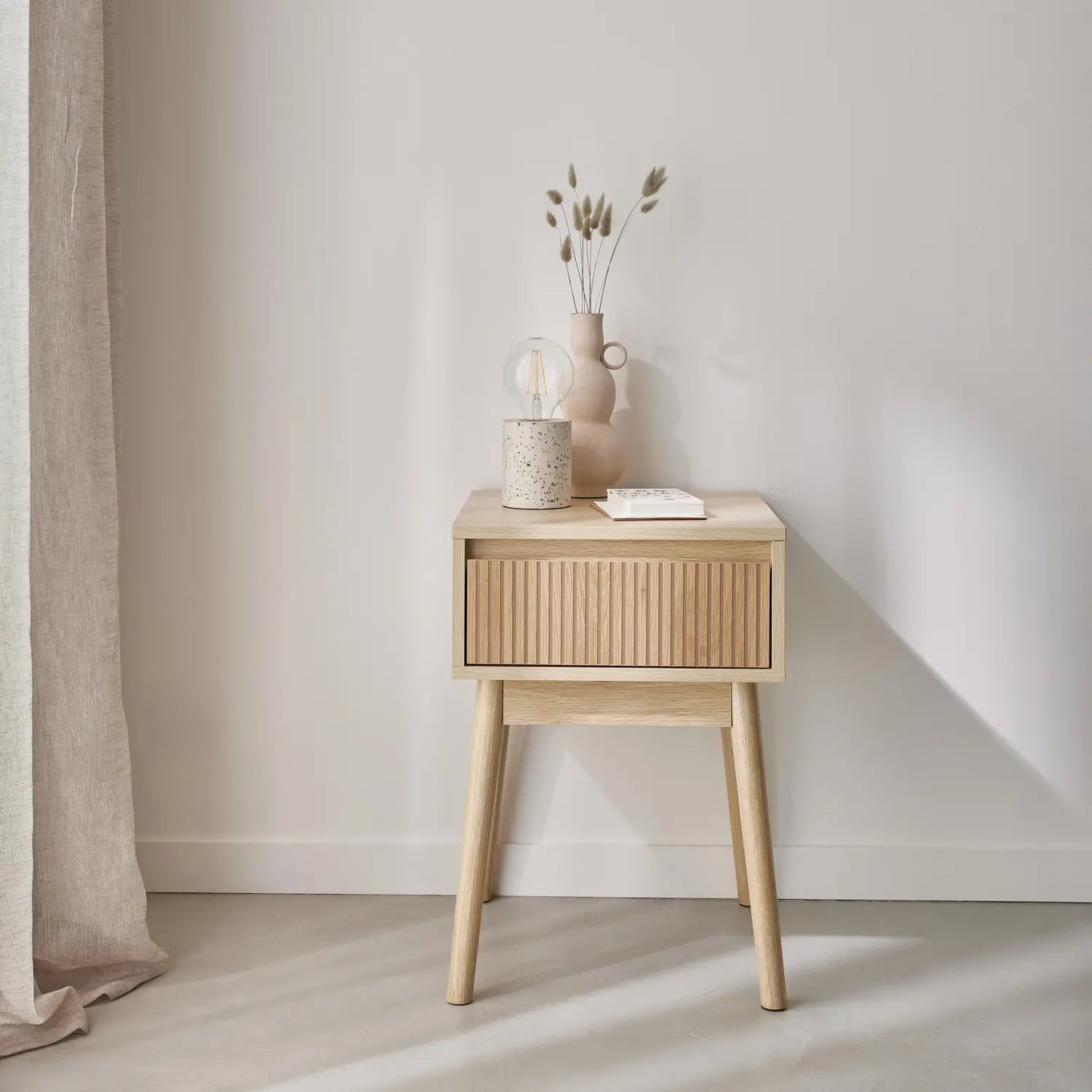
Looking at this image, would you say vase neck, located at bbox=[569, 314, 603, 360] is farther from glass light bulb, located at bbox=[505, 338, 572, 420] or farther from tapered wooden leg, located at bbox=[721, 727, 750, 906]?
tapered wooden leg, located at bbox=[721, 727, 750, 906]

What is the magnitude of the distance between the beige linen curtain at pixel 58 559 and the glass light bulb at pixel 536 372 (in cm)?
61

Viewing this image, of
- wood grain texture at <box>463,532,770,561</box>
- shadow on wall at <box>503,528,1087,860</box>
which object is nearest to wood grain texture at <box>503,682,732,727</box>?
wood grain texture at <box>463,532,770,561</box>

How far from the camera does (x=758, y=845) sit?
1.61 metres

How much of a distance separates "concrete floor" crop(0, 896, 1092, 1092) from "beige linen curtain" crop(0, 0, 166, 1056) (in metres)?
0.11

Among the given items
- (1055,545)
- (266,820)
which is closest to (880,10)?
(1055,545)

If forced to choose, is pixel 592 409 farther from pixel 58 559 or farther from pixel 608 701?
pixel 58 559

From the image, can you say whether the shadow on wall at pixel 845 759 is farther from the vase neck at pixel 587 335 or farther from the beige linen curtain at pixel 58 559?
the beige linen curtain at pixel 58 559

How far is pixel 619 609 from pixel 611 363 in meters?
0.53

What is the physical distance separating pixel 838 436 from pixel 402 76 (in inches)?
38.0

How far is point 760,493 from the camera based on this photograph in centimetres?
198

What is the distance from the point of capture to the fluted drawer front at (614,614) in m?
1.59

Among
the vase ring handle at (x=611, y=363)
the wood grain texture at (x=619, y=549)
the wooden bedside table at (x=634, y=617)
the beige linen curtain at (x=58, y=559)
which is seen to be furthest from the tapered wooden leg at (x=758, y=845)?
the beige linen curtain at (x=58, y=559)

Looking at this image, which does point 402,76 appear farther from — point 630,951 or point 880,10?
point 630,951

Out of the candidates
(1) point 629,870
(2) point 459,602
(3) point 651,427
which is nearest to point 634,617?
(2) point 459,602
